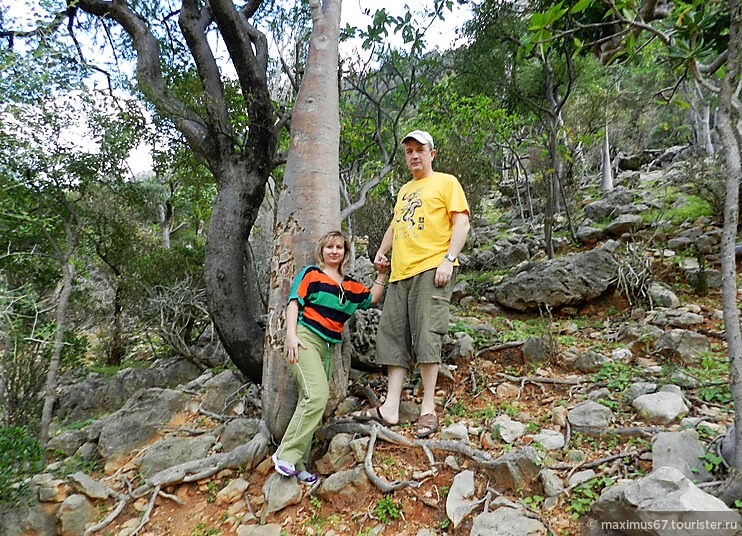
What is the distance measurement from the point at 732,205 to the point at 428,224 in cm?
145

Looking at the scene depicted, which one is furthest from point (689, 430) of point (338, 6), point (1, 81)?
point (1, 81)

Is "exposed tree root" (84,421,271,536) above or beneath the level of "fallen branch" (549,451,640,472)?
beneath

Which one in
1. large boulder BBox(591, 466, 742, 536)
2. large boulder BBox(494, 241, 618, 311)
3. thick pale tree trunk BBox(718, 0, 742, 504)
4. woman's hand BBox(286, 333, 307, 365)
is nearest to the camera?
large boulder BBox(591, 466, 742, 536)

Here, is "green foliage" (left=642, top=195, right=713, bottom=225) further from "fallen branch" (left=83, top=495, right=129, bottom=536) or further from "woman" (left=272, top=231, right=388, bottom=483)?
"fallen branch" (left=83, top=495, right=129, bottom=536)

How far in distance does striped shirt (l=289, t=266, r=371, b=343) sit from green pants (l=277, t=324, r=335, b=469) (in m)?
0.07

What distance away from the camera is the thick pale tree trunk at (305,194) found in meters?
2.47

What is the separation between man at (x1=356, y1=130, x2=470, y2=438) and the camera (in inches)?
94.9

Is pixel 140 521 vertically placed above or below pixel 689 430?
below

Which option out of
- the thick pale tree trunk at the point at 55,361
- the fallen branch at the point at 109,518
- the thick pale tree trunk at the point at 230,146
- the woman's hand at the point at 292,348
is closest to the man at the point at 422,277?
the woman's hand at the point at 292,348

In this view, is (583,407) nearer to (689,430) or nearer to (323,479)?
(689,430)

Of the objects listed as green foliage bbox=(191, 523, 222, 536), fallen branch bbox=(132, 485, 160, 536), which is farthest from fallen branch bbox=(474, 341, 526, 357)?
fallen branch bbox=(132, 485, 160, 536)

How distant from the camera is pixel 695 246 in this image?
5.34 m

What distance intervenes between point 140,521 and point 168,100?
3342 millimetres

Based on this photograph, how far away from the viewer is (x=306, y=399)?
2156 millimetres
